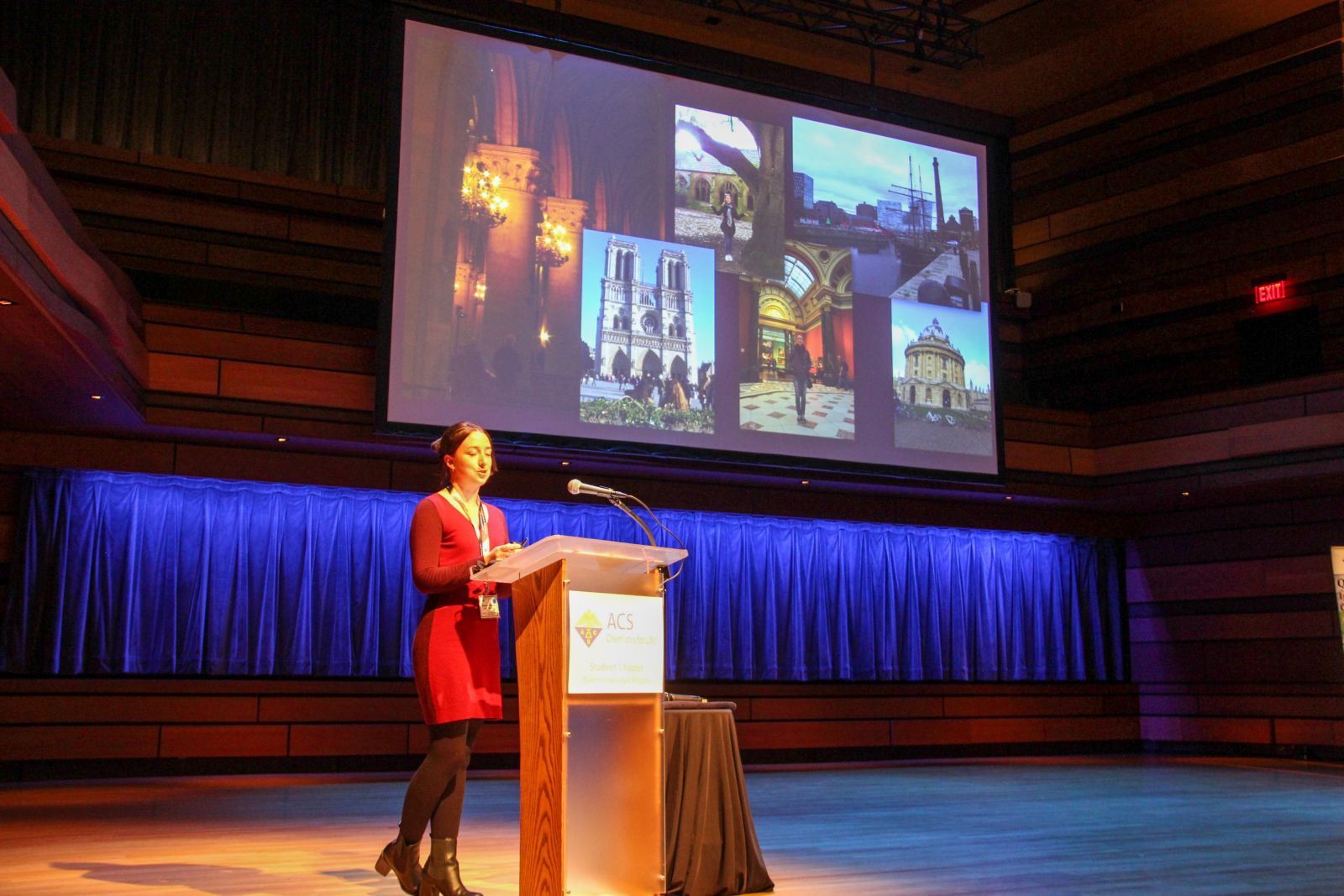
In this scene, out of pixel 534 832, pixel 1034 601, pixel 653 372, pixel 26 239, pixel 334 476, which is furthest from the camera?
pixel 1034 601

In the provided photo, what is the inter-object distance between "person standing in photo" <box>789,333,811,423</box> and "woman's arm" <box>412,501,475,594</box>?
5241 millimetres

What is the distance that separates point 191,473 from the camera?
776cm

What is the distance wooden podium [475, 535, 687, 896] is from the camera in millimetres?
2736

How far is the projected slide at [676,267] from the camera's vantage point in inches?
280

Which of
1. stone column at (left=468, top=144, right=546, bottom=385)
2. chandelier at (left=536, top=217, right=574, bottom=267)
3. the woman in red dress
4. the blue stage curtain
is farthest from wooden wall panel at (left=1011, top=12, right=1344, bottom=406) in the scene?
the woman in red dress

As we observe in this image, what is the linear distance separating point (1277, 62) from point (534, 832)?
9360mm

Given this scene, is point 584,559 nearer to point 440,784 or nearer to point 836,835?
point 440,784

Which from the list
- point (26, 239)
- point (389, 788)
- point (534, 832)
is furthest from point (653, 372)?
point (534, 832)

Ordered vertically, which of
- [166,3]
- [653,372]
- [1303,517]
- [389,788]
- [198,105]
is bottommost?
[389,788]

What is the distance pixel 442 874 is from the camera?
293 cm

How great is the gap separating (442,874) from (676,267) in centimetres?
526

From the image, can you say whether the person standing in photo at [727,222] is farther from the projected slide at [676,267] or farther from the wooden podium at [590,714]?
the wooden podium at [590,714]

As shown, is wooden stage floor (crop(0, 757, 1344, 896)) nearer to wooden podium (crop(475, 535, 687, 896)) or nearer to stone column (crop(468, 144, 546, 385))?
wooden podium (crop(475, 535, 687, 896))

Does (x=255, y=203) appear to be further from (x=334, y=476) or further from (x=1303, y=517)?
(x=1303, y=517)
